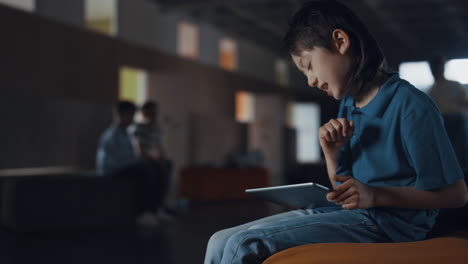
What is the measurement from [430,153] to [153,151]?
4.69 m

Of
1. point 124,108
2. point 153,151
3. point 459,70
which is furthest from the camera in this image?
point 459,70

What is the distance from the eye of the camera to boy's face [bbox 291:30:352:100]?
1.20 metres

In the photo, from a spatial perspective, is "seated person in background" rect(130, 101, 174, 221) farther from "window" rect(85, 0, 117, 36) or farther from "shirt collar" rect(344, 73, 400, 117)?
"shirt collar" rect(344, 73, 400, 117)

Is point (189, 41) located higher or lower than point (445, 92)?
higher

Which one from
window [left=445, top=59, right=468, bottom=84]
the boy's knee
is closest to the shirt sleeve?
the boy's knee

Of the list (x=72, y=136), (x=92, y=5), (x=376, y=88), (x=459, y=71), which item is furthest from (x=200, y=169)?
(x=459, y=71)

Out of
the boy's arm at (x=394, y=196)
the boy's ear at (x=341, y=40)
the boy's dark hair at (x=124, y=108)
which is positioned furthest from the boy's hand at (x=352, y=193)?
the boy's dark hair at (x=124, y=108)

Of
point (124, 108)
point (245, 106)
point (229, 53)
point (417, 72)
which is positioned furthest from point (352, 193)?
point (417, 72)

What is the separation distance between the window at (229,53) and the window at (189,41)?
1382mm

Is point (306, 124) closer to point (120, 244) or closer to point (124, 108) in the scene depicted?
point (124, 108)

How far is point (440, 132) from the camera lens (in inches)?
43.7

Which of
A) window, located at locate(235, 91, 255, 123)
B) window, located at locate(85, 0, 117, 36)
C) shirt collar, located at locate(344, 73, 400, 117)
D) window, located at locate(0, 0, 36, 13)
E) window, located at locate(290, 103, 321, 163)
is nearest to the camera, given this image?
shirt collar, located at locate(344, 73, 400, 117)

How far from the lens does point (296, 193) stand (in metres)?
1.21

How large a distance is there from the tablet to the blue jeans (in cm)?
6
